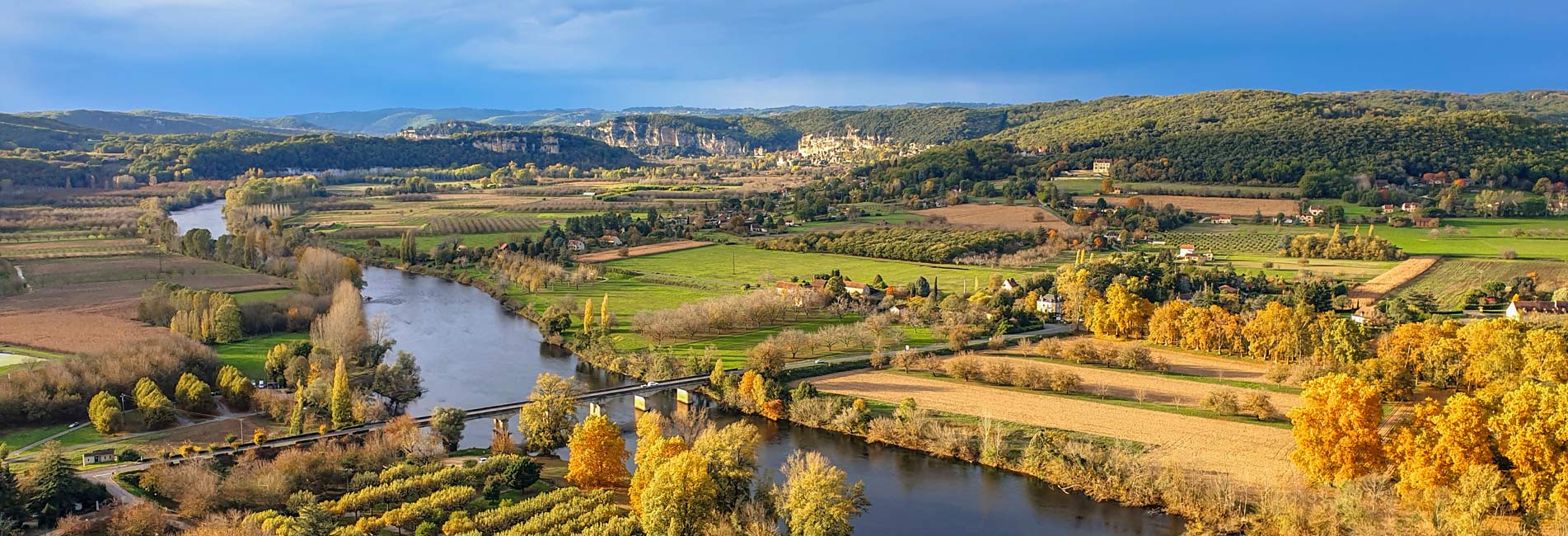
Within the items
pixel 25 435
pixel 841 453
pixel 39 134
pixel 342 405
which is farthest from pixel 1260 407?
pixel 39 134

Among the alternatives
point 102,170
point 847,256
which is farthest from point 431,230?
point 102,170

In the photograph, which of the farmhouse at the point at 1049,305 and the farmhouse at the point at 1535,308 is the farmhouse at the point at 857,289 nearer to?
the farmhouse at the point at 1049,305

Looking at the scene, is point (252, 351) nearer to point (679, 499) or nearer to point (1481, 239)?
point (679, 499)

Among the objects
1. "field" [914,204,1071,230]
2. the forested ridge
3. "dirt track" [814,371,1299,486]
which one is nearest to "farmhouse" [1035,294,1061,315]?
"dirt track" [814,371,1299,486]

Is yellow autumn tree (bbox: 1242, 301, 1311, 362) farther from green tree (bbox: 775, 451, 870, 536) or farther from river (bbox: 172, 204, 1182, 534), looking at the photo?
green tree (bbox: 775, 451, 870, 536)

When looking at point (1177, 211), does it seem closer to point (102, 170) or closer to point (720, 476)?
point (720, 476)

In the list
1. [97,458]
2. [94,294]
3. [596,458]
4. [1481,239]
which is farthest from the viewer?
[1481,239]
